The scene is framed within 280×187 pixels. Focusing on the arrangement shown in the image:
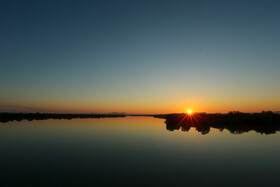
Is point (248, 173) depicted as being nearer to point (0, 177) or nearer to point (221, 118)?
point (0, 177)

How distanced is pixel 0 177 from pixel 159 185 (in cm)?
1010

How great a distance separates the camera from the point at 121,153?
20.3 m

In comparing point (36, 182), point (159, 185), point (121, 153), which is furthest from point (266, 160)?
point (36, 182)

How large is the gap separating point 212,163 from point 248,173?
123 inches

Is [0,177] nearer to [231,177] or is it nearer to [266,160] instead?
[231,177]

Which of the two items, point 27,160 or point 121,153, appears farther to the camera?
point 121,153

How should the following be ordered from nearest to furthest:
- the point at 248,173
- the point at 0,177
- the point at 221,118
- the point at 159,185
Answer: the point at 159,185, the point at 0,177, the point at 248,173, the point at 221,118

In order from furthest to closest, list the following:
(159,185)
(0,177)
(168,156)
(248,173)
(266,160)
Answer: (168,156), (266,160), (248,173), (0,177), (159,185)

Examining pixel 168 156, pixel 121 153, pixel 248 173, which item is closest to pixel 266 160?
pixel 248 173

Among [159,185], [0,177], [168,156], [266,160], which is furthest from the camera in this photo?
[168,156]

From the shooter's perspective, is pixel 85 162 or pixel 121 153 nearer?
pixel 85 162

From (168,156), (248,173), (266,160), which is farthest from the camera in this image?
(168,156)

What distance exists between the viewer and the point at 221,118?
6588cm

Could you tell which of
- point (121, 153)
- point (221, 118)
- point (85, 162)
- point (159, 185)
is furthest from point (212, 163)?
point (221, 118)
